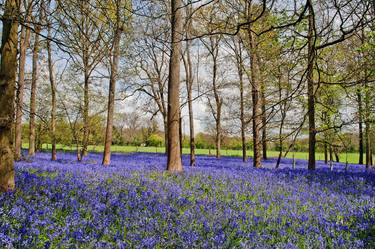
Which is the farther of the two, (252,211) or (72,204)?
(252,211)

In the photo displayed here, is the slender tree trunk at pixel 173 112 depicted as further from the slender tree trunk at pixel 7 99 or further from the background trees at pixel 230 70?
the slender tree trunk at pixel 7 99

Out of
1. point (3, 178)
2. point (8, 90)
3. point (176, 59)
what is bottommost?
point (3, 178)

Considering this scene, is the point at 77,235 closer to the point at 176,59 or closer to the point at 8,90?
the point at 8,90

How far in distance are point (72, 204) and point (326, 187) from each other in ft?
21.0

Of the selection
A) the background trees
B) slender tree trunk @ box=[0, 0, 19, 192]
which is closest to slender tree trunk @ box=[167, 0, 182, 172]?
the background trees

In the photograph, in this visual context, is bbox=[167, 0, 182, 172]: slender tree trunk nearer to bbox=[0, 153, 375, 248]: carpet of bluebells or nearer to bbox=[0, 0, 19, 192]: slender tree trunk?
bbox=[0, 153, 375, 248]: carpet of bluebells

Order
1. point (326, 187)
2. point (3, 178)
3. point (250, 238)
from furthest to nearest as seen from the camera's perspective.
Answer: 1. point (326, 187)
2. point (3, 178)
3. point (250, 238)

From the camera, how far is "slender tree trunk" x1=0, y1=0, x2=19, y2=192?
17.8 feet


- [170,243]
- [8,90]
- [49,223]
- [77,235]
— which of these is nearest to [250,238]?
[170,243]

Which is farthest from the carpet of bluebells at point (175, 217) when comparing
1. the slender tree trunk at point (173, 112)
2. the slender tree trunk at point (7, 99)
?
the slender tree trunk at point (173, 112)

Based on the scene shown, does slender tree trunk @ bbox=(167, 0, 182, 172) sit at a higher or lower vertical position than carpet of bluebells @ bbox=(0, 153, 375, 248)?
higher

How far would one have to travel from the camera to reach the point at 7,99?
5609mm

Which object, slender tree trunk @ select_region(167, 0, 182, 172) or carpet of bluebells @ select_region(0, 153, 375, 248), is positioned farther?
slender tree trunk @ select_region(167, 0, 182, 172)

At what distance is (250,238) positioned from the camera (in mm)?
4180
